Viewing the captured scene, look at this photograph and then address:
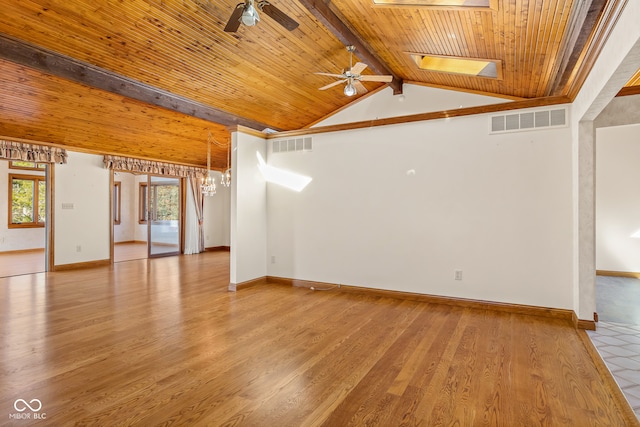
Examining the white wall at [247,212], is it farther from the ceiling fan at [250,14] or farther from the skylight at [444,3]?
the skylight at [444,3]

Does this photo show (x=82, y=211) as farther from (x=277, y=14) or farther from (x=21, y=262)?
(x=277, y=14)

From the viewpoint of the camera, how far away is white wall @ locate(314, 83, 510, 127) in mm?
6277

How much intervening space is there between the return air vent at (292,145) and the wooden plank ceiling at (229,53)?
3.63 feet

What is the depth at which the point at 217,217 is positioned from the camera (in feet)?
33.5

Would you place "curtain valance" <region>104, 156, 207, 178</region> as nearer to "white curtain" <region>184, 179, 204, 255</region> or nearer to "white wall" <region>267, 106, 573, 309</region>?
"white curtain" <region>184, 179, 204, 255</region>

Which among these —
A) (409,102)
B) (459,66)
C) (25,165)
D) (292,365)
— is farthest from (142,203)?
(292,365)

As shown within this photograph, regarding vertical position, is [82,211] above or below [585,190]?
below

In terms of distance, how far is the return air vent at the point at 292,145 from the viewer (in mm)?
5445

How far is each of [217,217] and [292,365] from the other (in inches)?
321

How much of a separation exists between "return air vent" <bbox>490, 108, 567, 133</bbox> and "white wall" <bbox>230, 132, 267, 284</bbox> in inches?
137

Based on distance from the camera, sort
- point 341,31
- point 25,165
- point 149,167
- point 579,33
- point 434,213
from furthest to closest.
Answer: point 25,165
point 149,167
point 434,213
point 341,31
point 579,33

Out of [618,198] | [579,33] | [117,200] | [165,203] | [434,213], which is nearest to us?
[579,33]

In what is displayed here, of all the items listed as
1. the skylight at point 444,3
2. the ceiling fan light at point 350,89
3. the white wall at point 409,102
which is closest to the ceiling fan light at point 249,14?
the skylight at point 444,3

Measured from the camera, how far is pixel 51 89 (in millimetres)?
4918
